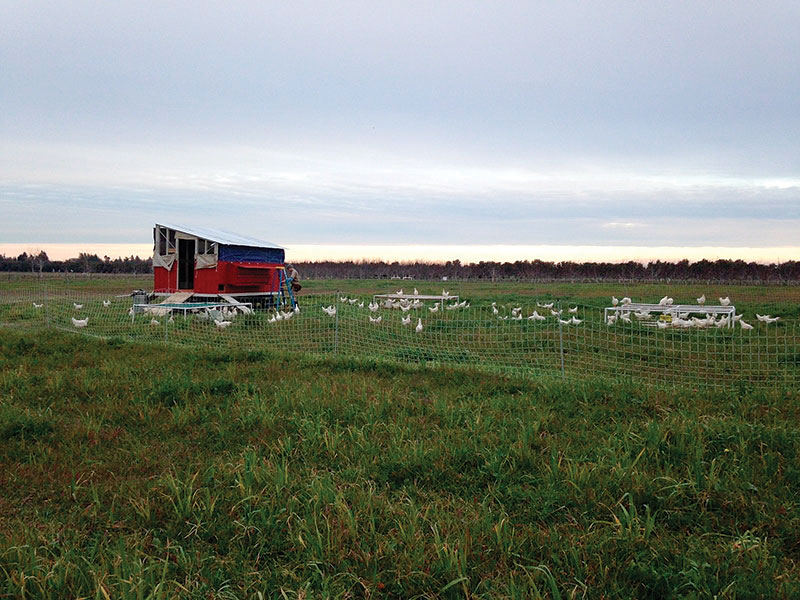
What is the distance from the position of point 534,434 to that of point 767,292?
25.5m

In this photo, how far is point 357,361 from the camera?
23.1 ft

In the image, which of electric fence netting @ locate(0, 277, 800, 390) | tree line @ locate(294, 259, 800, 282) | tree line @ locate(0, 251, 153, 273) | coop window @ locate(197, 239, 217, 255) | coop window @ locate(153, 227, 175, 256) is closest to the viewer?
electric fence netting @ locate(0, 277, 800, 390)

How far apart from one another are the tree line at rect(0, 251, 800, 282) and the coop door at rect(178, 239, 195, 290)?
82.9 feet

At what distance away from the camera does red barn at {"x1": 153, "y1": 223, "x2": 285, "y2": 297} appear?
1606cm

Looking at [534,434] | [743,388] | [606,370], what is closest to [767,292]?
[606,370]

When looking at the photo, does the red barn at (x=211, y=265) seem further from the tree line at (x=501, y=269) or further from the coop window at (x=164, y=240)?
the tree line at (x=501, y=269)

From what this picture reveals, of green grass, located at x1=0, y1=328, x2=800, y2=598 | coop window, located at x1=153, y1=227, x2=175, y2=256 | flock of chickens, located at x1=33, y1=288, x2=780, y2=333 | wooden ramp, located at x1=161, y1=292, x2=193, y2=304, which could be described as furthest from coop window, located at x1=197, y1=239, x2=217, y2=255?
green grass, located at x1=0, y1=328, x2=800, y2=598

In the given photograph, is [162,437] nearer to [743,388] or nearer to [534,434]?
[534,434]

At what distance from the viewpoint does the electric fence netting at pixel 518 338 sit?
23.5ft

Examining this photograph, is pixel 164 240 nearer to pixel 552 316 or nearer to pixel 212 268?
pixel 212 268

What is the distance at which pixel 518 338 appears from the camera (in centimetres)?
1008

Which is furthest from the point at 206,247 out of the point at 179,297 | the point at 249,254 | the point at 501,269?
the point at 501,269

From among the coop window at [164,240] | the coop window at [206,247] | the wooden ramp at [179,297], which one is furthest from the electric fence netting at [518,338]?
the coop window at [164,240]

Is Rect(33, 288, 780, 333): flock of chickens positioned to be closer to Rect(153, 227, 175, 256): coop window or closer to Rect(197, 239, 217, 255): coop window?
Rect(197, 239, 217, 255): coop window
